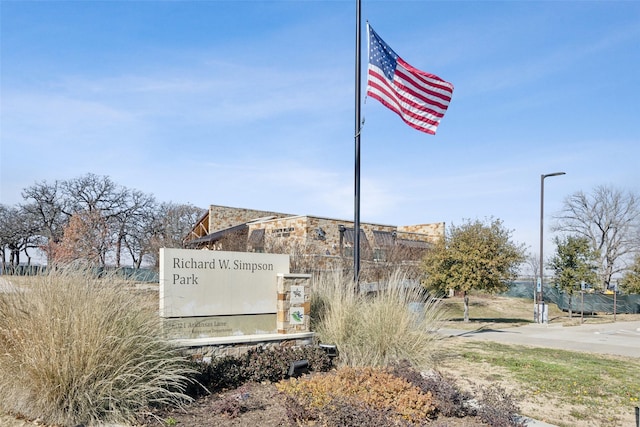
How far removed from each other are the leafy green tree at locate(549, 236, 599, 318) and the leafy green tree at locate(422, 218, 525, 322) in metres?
7.67

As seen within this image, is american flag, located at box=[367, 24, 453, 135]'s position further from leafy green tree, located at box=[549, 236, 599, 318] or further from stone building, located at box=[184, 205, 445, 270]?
leafy green tree, located at box=[549, 236, 599, 318]

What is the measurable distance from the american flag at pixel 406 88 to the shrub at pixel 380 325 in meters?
3.43

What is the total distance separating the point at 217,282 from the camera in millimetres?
7879

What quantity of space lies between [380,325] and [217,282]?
2.61 meters

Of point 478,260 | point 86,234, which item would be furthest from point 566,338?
point 86,234

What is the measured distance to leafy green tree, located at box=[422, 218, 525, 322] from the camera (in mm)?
20078

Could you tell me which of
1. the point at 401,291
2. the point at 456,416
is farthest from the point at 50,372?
the point at 401,291

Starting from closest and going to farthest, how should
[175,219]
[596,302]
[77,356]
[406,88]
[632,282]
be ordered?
[77,356]
[406,88]
[632,282]
[596,302]
[175,219]

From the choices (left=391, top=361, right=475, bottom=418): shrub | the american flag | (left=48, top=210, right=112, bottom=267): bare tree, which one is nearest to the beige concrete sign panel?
(left=391, top=361, right=475, bottom=418): shrub

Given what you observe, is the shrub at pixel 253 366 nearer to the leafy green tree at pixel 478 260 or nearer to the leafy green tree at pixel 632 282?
the leafy green tree at pixel 478 260

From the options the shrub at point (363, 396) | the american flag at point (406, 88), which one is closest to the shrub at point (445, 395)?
the shrub at point (363, 396)

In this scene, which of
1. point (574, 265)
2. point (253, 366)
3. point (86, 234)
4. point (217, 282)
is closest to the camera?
point (253, 366)

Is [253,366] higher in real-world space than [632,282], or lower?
higher

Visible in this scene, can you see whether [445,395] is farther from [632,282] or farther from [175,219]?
[175,219]
